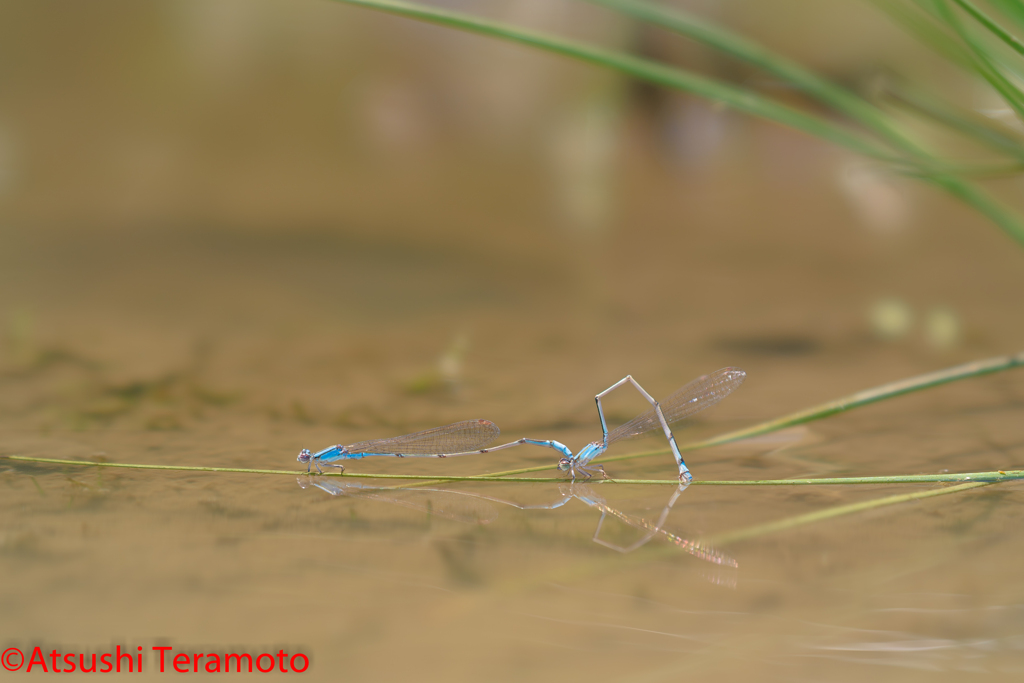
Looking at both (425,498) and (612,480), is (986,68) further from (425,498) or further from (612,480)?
(425,498)

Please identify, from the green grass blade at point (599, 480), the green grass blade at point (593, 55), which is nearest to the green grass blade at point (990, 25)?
the green grass blade at point (593, 55)


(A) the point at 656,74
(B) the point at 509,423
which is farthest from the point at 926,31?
(B) the point at 509,423

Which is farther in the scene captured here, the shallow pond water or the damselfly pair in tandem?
the damselfly pair in tandem

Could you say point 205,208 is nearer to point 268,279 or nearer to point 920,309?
point 268,279

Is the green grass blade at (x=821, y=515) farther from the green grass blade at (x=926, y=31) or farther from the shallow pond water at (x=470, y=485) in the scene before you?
the green grass blade at (x=926, y=31)

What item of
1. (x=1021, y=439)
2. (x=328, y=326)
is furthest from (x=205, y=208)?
(x=1021, y=439)

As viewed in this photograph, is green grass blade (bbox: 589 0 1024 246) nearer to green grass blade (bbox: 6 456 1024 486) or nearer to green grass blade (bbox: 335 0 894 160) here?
green grass blade (bbox: 335 0 894 160)

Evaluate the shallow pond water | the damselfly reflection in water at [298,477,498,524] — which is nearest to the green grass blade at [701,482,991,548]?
the shallow pond water
